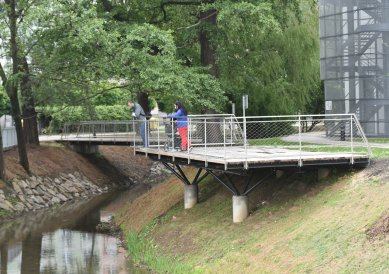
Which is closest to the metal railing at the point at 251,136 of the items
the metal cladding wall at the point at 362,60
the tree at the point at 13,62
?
the metal cladding wall at the point at 362,60

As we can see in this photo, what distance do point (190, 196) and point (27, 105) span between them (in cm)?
1412

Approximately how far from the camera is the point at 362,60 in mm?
26297

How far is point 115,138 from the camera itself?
36.2m

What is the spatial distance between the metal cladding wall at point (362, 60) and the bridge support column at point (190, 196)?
8476 mm

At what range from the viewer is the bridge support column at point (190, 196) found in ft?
70.0

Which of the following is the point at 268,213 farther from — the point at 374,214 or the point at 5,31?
the point at 5,31

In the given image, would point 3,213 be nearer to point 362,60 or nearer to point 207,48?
point 207,48

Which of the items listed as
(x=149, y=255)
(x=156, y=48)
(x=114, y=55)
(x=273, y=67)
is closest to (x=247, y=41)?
(x=273, y=67)

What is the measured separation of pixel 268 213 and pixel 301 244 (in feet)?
10.9

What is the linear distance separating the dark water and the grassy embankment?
98 centimetres

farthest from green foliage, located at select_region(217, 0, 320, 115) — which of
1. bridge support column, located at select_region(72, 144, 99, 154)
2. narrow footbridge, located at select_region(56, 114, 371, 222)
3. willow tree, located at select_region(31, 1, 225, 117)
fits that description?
bridge support column, located at select_region(72, 144, 99, 154)

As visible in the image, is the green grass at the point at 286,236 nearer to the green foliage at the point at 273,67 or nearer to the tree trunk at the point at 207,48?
the tree trunk at the point at 207,48

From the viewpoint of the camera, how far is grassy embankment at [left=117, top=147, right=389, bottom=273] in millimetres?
12523

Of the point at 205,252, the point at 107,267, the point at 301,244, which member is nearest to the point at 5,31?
the point at 107,267
